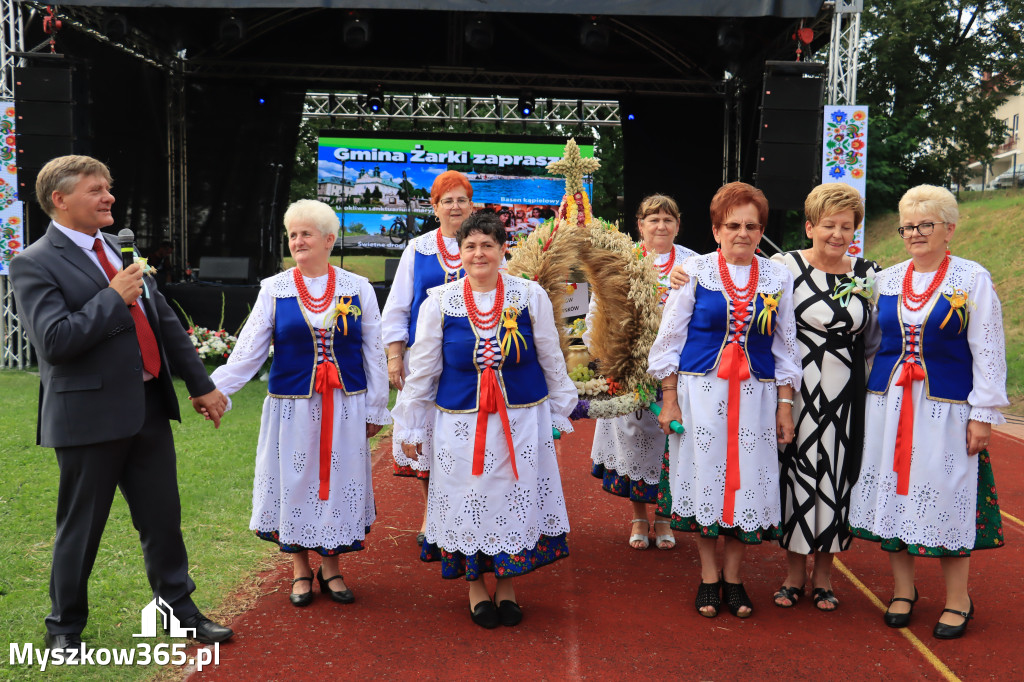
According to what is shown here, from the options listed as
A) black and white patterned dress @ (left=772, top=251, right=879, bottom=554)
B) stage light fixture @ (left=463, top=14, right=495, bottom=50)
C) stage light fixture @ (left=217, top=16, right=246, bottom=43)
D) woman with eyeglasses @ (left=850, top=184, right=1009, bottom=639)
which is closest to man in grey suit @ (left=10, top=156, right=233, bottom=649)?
black and white patterned dress @ (left=772, top=251, right=879, bottom=554)

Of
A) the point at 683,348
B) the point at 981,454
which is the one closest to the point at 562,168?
the point at 683,348

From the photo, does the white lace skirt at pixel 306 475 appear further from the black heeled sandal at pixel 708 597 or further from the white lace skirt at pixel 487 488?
the black heeled sandal at pixel 708 597

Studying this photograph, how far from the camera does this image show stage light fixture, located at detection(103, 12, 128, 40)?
9.25 metres

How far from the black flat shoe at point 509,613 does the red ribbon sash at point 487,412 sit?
584mm

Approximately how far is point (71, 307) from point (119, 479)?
69 cm

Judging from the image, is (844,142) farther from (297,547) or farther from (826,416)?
(297,547)

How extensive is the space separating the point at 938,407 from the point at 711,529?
3.54ft

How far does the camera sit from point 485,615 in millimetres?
3557

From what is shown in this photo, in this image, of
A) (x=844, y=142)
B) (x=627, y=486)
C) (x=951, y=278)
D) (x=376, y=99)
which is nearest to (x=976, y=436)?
(x=951, y=278)

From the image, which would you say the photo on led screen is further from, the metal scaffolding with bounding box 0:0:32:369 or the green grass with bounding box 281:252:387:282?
the metal scaffolding with bounding box 0:0:32:369

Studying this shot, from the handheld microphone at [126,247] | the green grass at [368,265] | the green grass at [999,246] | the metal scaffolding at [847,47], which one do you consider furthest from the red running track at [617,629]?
the green grass at [368,265]

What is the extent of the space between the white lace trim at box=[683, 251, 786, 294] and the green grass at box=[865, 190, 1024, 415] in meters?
7.89

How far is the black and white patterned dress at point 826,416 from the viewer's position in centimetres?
367

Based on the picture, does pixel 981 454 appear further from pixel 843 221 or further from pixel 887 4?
pixel 887 4
